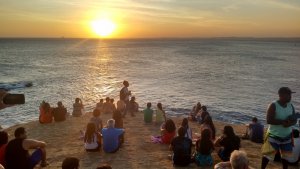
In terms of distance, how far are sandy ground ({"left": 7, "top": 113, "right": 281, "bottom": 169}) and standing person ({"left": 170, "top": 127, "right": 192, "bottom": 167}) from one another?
A: 0.32m

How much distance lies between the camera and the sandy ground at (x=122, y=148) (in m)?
11.5

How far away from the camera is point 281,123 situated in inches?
322

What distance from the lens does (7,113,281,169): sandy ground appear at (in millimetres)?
11507

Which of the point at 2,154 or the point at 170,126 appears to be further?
the point at 170,126

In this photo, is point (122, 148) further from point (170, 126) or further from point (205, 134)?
point (205, 134)

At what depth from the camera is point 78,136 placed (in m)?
15.7

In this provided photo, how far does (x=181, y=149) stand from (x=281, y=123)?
145 inches

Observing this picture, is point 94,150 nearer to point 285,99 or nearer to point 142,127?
point 142,127

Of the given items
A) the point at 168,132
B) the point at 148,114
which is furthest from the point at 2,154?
the point at 148,114

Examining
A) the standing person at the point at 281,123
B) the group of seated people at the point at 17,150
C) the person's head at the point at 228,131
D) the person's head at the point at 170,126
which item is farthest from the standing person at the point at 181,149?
the group of seated people at the point at 17,150

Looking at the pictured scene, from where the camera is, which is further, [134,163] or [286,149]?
[134,163]

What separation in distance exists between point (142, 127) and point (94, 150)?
561 cm

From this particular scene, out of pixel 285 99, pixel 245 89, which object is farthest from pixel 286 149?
pixel 245 89

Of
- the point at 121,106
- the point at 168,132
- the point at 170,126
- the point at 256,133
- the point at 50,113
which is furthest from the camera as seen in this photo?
the point at 121,106
